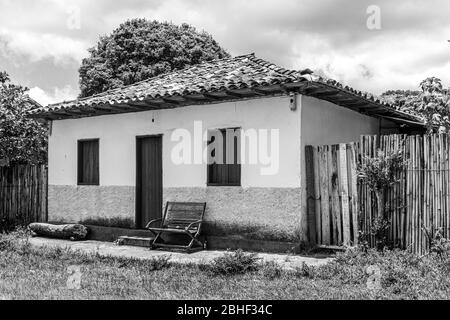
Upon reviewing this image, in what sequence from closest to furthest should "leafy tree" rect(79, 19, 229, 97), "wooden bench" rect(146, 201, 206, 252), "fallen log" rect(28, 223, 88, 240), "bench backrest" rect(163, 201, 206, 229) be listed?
"wooden bench" rect(146, 201, 206, 252), "bench backrest" rect(163, 201, 206, 229), "fallen log" rect(28, 223, 88, 240), "leafy tree" rect(79, 19, 229, 97)

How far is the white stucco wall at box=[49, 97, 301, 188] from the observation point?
9.47 m

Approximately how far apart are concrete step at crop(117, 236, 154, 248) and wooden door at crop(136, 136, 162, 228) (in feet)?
1.71

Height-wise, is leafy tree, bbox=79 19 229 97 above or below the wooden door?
above

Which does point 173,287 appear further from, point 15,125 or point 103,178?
point 15,125

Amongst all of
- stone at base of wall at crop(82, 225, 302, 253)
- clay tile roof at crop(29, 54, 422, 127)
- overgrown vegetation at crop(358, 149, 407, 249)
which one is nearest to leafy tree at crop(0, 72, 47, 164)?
clay tile roof at crop(29, 54, 422, 127)

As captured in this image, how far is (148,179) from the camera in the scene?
11.5 meters

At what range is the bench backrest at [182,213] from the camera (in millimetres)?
10367

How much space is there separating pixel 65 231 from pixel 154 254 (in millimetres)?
3165

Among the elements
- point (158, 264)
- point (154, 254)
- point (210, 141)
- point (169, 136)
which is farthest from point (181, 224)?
point (158, 264)

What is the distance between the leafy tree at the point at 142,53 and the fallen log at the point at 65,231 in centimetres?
1316

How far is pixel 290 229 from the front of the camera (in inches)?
366

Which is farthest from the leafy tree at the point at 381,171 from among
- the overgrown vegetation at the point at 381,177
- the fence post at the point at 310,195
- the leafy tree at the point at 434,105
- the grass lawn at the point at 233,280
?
Answer: the leafy tree at the point at 434,105

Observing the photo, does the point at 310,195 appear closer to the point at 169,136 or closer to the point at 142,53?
the point at 169,136

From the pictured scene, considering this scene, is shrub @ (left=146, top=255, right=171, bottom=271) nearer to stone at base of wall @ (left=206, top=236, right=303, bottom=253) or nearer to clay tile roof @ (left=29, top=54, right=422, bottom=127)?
stone at base of wall @ (left=206, top=236, right=303, bottom=253)
